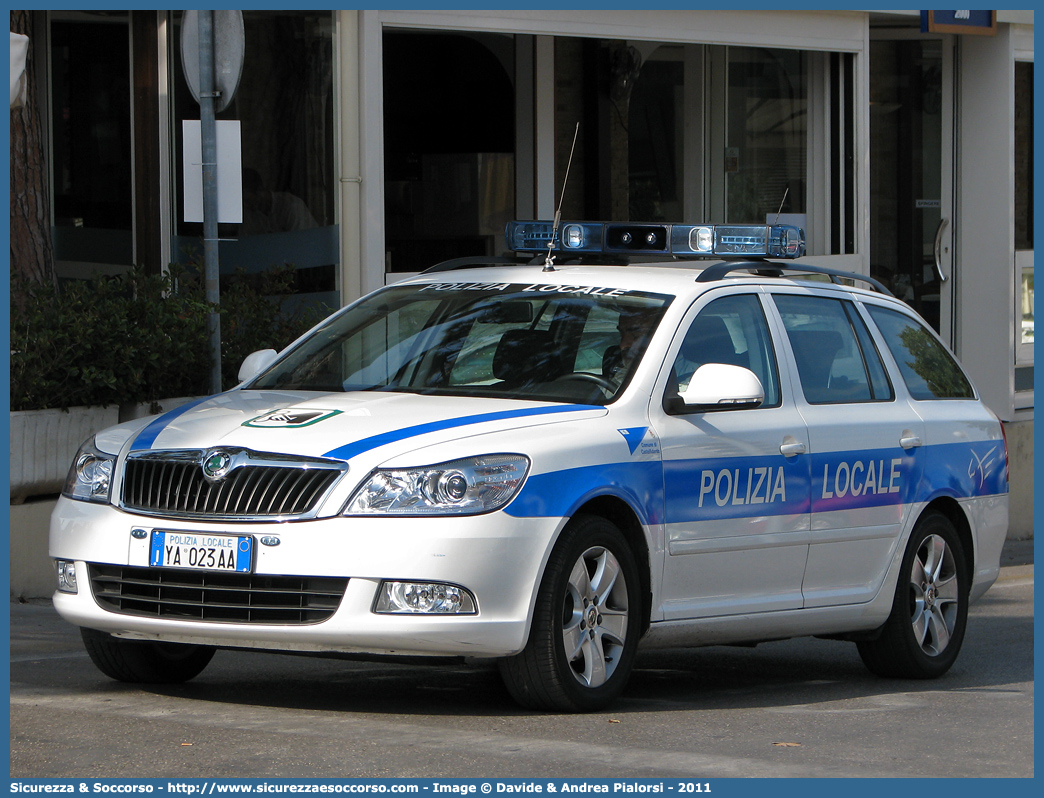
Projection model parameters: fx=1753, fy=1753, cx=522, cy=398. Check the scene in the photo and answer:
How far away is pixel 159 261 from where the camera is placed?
12.5 metres

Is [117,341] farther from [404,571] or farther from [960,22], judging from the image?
[960,22]

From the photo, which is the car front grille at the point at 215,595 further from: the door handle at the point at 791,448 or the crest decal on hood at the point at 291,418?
the door handle at the point at 791,448

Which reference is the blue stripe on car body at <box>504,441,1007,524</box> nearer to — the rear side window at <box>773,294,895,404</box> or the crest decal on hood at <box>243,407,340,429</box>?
the rear side window at <box>773,294,895,404</box>

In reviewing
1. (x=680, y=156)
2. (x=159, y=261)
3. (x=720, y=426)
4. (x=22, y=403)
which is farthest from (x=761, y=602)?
(x=680, y=156)

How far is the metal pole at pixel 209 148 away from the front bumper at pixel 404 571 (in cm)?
360

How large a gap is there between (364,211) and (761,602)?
19.3ft

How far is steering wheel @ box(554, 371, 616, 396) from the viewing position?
662 centimetres

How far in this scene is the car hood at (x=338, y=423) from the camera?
19.5 ft

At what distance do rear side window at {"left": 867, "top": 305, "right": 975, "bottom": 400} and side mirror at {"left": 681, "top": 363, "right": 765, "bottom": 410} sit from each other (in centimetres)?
171

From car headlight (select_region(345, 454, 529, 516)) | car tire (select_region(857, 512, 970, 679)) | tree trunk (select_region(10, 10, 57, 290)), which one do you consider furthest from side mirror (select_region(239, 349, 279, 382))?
tree trunk (select_region(10, 10, 57, 290))

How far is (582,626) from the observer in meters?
6.17

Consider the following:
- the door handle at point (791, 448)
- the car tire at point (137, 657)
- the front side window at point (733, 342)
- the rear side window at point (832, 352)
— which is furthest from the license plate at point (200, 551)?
the rear side window at point (832, 352)

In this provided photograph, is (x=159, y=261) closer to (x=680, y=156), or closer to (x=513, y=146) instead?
(x=513, y=146)

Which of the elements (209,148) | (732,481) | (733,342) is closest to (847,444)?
(733,342)
